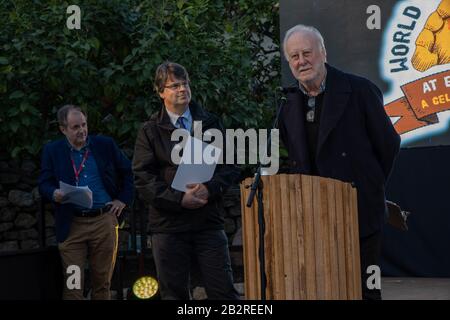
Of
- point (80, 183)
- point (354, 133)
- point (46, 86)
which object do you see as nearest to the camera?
point (354, 133)

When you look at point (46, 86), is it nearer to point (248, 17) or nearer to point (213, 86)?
point (213, 86)

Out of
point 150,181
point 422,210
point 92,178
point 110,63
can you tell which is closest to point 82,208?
point 92,178

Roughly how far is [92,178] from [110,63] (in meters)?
1.37

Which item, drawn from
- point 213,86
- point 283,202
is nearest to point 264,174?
point 283,202

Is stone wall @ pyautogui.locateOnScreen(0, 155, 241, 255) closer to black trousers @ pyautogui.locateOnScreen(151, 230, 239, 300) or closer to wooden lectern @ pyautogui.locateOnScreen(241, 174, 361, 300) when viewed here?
black trousers @ pyautogui.locateOnScreen(151, 230, 239, 300)

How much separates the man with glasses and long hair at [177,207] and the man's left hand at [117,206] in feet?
3.78

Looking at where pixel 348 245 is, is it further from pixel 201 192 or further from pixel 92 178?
pixel 92 178

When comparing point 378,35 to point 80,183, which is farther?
point 378,35

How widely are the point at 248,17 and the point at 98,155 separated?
3778 millimetres

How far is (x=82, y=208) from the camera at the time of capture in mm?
5910

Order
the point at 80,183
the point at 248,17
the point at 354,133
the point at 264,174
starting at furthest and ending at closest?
the point at 248,17, the point at 80,183, the point at 354,133, the point at 264,174

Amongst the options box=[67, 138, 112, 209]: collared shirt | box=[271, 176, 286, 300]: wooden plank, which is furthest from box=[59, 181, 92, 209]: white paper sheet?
box=[271, 176, 286, 300]: wooden plank

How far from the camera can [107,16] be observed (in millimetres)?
7215

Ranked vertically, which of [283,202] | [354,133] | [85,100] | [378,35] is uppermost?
[378,35]
